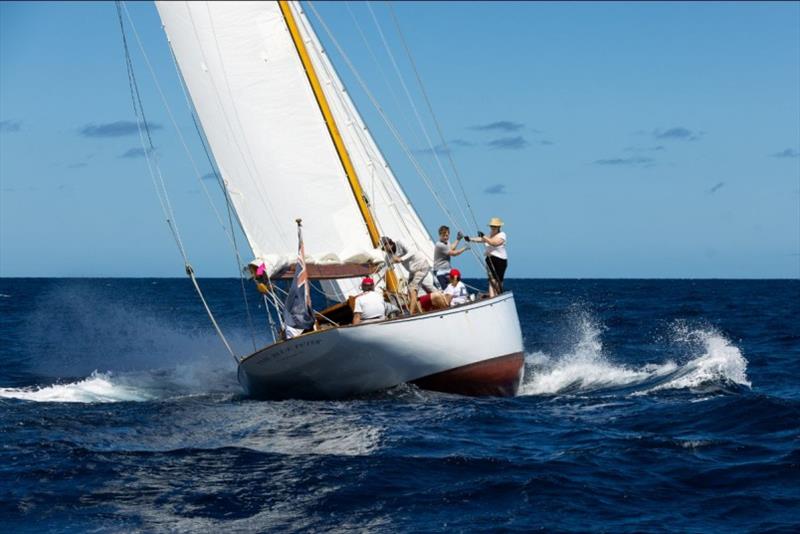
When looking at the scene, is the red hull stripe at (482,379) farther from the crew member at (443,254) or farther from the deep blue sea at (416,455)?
the crew member at (443,254)

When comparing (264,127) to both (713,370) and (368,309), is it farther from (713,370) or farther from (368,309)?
(713,370)

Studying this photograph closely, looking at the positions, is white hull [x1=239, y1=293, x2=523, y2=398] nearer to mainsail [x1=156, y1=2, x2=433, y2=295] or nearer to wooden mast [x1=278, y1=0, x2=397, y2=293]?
mainsail [x1=156, y1=2, x2=433, y2=295]

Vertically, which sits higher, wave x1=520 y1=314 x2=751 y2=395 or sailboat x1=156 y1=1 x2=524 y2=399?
sailboat x1=156 y1=1 x2=524 y2=399

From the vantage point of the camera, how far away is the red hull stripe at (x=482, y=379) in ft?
51.1

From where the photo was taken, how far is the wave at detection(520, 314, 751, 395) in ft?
56.0

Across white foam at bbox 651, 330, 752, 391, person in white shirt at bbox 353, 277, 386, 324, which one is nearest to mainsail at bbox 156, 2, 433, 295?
person in white shirt at bbox 353, 277, 386, 324

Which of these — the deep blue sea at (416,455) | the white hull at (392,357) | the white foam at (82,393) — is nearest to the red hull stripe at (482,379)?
the white hull at (392,357)

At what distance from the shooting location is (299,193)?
17.7 m

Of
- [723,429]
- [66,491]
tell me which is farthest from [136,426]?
[723,429]

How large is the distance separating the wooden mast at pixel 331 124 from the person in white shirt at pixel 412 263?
0.35 m

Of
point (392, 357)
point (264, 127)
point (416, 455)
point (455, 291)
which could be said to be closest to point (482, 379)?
point (455, 291)

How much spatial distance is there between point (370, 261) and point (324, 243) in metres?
1.16

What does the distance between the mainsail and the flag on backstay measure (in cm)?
99

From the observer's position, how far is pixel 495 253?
1742 cm
